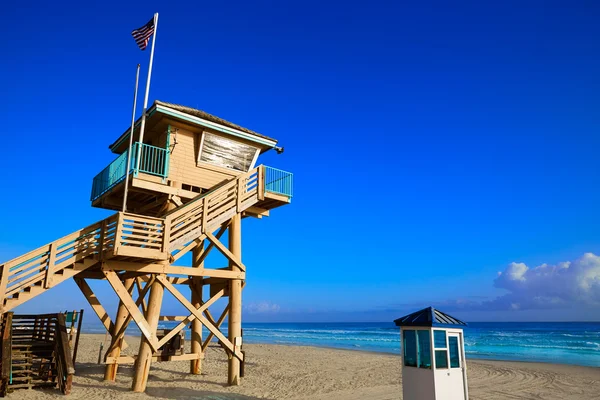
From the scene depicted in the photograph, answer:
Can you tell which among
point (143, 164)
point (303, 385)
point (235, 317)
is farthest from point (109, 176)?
point (303, 385)

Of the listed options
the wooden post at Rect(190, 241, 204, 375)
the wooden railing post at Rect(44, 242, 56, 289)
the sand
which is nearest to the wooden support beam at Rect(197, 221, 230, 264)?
the wooden post at Rect(190, 241, 204, 375)

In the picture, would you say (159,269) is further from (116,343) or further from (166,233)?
(116,343)

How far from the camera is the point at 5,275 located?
34.5 feet

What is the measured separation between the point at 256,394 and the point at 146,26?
13055mm

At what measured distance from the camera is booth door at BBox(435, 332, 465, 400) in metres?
9.23

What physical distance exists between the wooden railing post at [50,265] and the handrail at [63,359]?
2516 mm

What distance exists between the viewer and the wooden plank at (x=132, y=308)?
11.8 meters

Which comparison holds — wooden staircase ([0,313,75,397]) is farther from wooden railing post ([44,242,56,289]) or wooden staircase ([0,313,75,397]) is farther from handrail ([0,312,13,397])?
wooden railing post ([44,242,56,289])

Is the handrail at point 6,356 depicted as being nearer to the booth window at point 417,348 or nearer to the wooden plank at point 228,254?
the wooden plank at point 228,254

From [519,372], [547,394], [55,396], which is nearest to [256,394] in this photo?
[55,396]

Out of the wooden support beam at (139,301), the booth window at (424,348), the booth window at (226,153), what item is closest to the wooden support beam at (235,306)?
the booth window at (226,153)

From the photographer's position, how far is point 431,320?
9.39 metres

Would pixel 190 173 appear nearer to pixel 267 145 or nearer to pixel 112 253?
pixel 267 145

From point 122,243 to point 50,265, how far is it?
1780 mm
